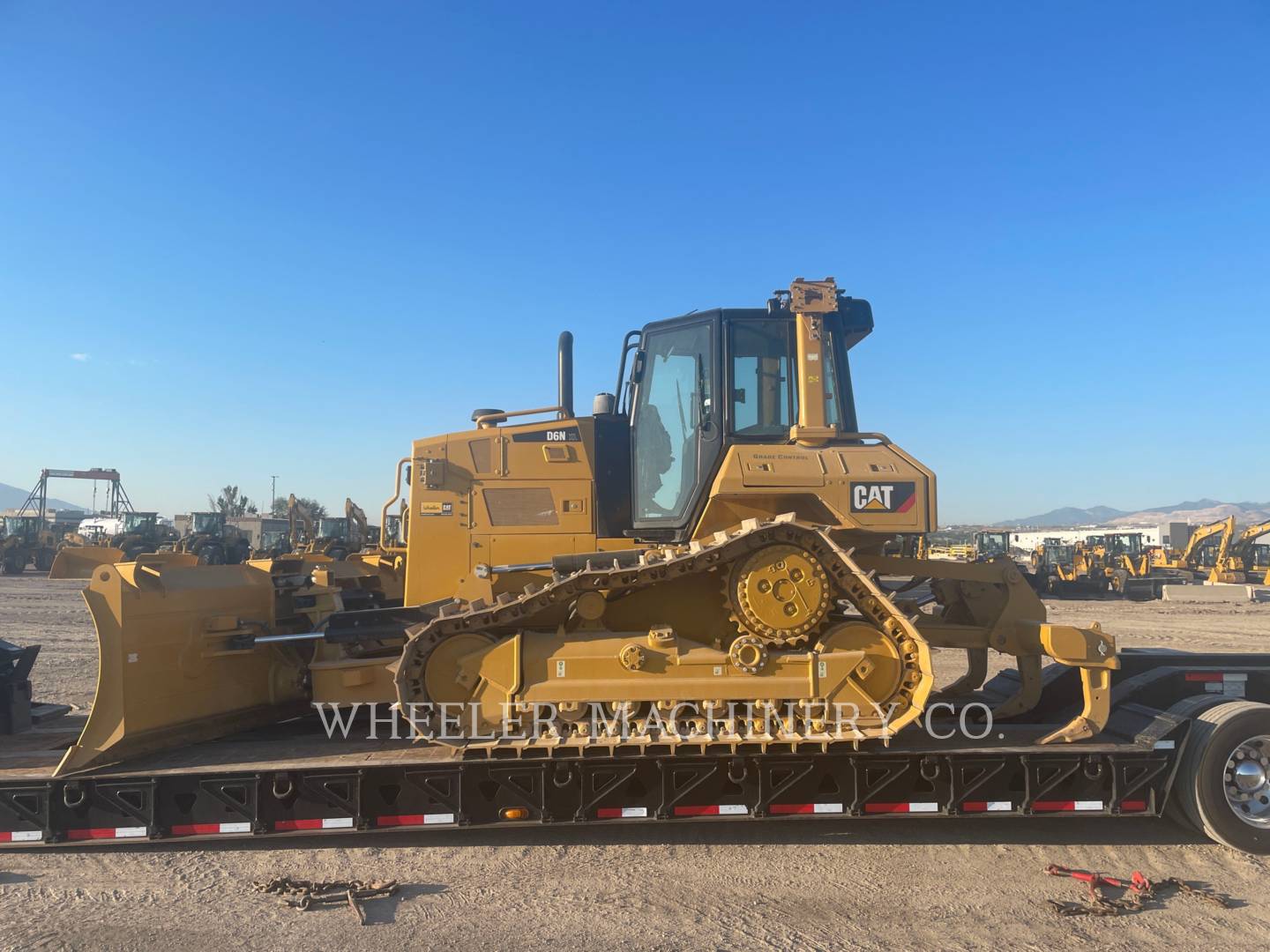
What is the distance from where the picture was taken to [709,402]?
240 inches

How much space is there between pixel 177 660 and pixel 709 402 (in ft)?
13.9

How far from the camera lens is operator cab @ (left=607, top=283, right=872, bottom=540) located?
19.8ft

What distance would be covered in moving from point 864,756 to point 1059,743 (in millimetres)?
1419

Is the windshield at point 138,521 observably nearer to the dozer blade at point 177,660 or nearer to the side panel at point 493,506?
the dozer blade at point 177,660

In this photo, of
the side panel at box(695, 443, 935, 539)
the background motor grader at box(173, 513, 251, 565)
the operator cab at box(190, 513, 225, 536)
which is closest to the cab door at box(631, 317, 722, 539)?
the side panel at box(695, 443, 935, 539)

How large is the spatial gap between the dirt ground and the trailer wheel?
190 mm

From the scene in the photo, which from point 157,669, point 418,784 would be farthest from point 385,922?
point 157,669

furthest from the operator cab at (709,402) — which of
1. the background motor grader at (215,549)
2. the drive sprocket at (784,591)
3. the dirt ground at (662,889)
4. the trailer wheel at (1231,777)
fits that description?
the background motor grader at (215,549)

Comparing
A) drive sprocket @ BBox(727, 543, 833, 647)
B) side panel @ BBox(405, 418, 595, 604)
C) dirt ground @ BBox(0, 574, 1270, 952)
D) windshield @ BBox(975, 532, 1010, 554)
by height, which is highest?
side panel @ BBox(405, 418, 595, 604)

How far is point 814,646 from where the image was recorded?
5.34m

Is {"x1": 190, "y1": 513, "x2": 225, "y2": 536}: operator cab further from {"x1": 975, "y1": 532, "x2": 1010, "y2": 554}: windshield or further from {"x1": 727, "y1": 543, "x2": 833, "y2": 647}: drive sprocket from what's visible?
{"x1": 727, "y1": 543, "x2": 833, "y2": 647}: drive sprocket

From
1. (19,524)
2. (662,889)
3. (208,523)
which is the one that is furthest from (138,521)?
(662,889)

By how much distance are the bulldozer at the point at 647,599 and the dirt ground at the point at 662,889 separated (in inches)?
29.9

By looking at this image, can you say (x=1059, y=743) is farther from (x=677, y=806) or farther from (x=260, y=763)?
(x=260, y=763)
